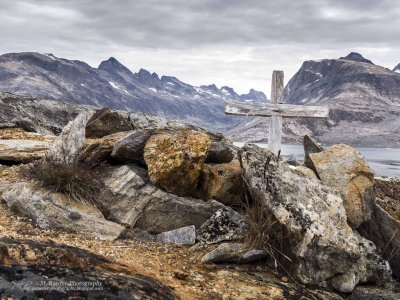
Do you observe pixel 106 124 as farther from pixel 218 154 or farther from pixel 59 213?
pixel 59 213

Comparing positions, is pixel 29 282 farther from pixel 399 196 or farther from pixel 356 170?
pixel 399 196

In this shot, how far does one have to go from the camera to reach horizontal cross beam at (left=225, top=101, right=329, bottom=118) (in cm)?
1591

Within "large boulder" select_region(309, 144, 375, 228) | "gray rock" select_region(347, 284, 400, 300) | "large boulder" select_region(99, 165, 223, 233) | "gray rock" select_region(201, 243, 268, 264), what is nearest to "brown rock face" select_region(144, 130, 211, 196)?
"large boulder" select_region(99, 165, 223, 233)

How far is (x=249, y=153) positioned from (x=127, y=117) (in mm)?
6780

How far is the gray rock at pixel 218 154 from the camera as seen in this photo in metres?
11.9

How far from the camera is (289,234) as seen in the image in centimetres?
838

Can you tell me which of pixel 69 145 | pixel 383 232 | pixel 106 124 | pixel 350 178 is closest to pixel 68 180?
pixel 69 145

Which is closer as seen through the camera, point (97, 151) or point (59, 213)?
point (59, 213)

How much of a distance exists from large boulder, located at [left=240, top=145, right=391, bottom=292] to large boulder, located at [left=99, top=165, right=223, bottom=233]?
1476 millimetres

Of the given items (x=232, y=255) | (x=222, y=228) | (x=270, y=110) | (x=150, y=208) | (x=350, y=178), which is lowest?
(x=232, y=255)

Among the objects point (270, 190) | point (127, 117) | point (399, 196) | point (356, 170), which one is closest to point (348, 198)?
point (356, 170)

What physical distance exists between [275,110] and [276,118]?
310 millimetres

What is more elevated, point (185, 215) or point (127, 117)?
point (127, 117)

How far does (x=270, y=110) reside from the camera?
52.7 feet
